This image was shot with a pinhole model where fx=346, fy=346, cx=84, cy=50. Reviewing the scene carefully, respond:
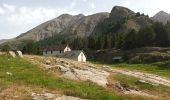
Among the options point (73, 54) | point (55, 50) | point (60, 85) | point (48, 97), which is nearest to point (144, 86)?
point (60, 85)

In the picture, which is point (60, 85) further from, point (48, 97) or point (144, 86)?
point (144, 86)

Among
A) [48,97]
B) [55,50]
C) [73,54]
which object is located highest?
[55,50]

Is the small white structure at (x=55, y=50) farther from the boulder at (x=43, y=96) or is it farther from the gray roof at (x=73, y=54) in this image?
the boulder at (x=43, y=96)

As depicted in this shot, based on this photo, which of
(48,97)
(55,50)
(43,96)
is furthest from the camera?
(55,50)

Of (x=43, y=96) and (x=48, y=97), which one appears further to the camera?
(x=43, y=96)

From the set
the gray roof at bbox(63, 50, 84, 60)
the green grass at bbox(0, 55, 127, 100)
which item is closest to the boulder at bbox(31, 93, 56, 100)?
the green grass at bbox(0, 55, 127, 100)

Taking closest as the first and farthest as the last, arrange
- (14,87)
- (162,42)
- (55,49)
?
(14,87), (162,42), (55,49)

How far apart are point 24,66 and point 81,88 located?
15585mm

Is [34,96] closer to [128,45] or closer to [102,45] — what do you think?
[128,45]

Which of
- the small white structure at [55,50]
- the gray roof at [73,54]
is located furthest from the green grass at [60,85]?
the small white structure at [55,50]

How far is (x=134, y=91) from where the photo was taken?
145 ft

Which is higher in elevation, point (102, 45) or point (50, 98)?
point (102, 45)

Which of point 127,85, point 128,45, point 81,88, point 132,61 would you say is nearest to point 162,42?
point 128,45

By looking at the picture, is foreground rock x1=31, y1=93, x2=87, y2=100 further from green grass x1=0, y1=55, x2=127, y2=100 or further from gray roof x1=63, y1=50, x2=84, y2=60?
gray roof x1=63, y1=50, x2=84, y2=60
